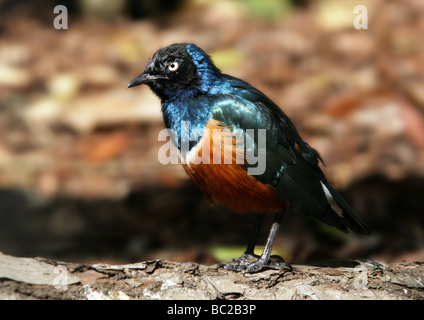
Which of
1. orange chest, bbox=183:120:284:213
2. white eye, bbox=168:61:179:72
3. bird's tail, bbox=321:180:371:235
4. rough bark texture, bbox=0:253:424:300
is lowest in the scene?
rough bark texture, bbox=0:253:424:300

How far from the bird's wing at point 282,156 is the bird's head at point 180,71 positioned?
207 millimetres

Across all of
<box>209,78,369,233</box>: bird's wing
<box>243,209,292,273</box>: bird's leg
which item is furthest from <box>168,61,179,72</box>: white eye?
<box>243,209,292,273</box>: bird's leg

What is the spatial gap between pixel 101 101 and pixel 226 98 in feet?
15.9

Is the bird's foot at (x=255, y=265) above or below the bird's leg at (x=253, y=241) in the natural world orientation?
below

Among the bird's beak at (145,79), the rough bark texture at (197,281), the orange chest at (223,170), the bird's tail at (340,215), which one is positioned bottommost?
the rough bark texture at (197,281)

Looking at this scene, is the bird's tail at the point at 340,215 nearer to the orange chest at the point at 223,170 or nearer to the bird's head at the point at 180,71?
the orange chest at the point at 223,170

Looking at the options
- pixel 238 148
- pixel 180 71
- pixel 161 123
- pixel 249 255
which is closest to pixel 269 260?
pixel 249 255

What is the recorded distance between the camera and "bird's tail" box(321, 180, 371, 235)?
5.30m

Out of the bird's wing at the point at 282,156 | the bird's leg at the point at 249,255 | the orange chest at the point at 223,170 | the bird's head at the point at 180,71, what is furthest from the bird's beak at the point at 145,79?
the bird's leg at the point at 249,255

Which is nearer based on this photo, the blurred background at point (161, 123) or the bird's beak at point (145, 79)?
the bird's beak at point (145, 79)

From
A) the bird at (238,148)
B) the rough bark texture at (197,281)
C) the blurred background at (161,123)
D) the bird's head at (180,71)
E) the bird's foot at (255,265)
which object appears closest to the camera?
the rough bark texture at (197,281)

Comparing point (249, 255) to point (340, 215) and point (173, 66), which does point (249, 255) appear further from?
point (173, 66)

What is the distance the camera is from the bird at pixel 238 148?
4.91 meters

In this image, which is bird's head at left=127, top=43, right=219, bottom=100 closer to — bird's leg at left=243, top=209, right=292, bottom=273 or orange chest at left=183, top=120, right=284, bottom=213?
orange chest at left=183, top=120, right=284, bottom=213
